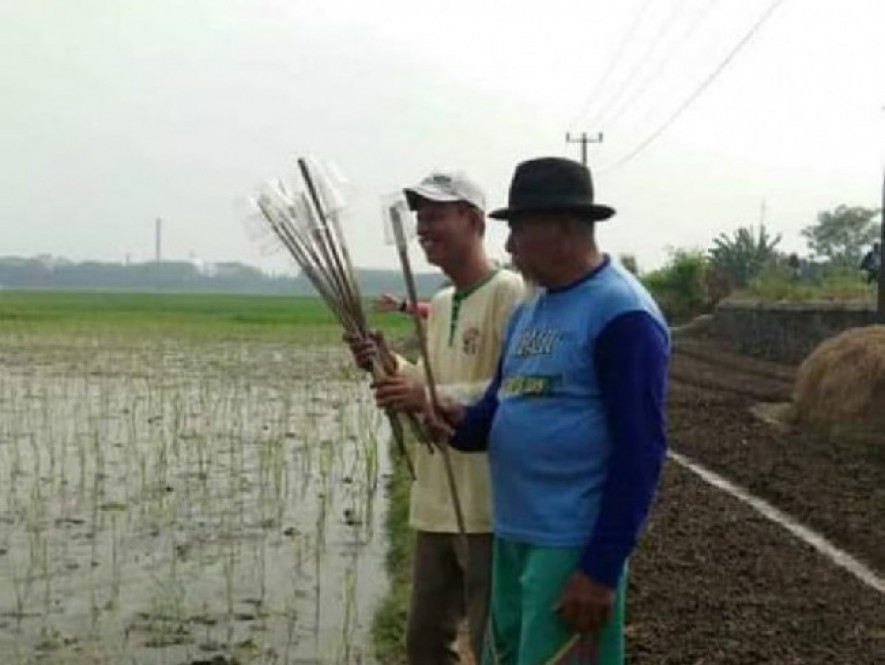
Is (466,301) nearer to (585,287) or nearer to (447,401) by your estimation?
(447,401)

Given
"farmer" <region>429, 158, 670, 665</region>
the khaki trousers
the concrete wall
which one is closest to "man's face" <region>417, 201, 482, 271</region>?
"farmer" <region>429, 158, 670, 665</region>

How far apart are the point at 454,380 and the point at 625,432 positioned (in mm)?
926

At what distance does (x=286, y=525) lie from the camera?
7.80 metres

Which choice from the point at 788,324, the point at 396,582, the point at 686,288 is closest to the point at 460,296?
the point at 396,582

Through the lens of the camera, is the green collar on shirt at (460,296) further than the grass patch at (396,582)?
No

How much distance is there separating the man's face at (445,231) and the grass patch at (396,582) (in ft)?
6.60

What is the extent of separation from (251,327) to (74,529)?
28061mm

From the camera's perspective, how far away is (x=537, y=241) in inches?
98.0

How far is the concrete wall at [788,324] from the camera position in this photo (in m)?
18.9

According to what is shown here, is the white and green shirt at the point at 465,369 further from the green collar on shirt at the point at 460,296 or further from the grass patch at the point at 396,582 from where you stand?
the grass patch at the point at 396,582

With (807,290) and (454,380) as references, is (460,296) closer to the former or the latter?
(454,380)

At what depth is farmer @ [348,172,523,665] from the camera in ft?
10.2

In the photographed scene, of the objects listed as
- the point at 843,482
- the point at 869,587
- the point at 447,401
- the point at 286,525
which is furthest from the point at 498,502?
the point at 843,482

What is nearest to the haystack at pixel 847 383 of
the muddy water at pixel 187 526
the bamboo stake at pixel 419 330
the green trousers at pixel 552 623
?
the muddy water at pixel 187 526
